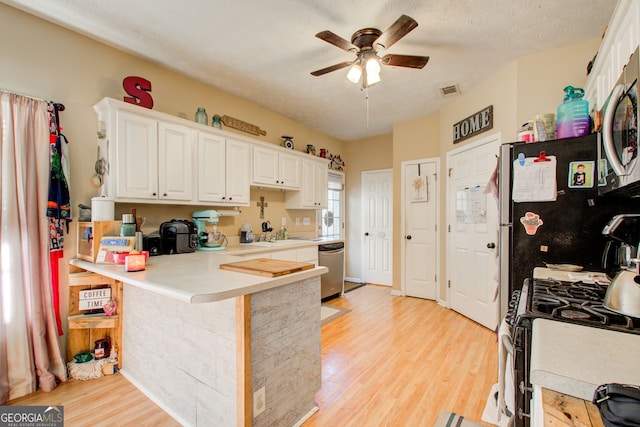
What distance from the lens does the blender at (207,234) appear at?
9.63 ft

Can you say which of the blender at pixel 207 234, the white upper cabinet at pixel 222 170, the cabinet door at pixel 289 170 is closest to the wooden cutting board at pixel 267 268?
the blender at pixel 207 234

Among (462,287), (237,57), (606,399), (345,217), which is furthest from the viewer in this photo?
(345,217)

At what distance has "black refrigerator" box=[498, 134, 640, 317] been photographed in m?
1.70

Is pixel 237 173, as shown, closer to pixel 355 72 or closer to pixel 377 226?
pixel 355 72

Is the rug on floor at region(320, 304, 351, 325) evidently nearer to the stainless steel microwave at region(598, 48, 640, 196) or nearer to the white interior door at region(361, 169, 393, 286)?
the white interior door at region(361, 169, 393, 286)

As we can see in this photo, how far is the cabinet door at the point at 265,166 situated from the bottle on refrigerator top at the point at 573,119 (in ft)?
9.21

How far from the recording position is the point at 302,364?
5.56ft

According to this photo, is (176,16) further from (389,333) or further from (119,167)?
(389,333)

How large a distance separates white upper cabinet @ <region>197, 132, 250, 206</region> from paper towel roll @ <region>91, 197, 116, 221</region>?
30.8 inches

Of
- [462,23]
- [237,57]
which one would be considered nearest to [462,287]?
[462,23]

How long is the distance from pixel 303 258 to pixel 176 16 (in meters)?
2.70

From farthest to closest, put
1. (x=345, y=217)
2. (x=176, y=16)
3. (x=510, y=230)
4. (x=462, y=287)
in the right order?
(x=345, y=217), (x=462, y=287), (x=176, y=16), (x=510, y=230)

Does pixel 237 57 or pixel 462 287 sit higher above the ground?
pixel 237 57

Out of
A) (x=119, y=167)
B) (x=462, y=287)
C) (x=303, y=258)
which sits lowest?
(x=462, y=287)
